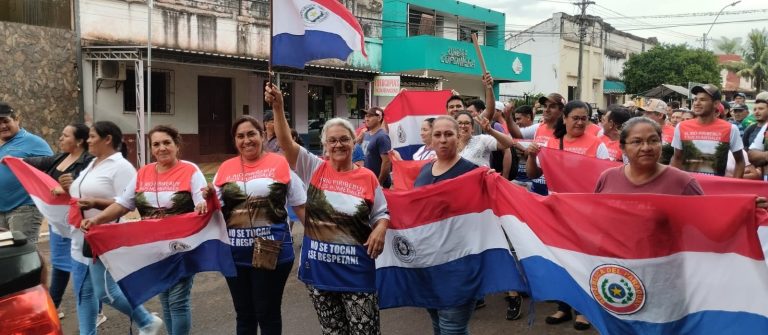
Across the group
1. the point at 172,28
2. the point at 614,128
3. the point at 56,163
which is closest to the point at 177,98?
the point at 172,28

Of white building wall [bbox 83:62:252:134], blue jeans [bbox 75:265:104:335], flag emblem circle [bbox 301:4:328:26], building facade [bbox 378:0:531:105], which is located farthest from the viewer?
building facade [bbox 378:0:531:105]

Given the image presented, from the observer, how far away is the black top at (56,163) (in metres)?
4.85

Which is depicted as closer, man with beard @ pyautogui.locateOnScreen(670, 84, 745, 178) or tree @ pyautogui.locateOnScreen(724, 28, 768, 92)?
man with beard @ pyautogui.locateOnScreen(670, 84, 745, 178)

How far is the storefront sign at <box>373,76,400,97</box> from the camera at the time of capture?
69.5 feet

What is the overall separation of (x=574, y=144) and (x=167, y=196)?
136 inches

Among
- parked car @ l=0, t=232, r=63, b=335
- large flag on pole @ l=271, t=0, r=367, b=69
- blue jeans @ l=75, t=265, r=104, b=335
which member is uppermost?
large flag on pole @ l=271, t=0, r=367, b=69

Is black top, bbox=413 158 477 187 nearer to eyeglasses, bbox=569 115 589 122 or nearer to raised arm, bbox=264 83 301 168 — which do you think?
raised arm, bbox=264 83 301 168

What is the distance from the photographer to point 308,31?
→ 14.1ft

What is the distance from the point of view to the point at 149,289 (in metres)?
4.12

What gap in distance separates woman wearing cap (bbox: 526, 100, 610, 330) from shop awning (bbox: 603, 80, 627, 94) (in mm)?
41568

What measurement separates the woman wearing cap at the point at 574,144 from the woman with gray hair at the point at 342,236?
2.10 m

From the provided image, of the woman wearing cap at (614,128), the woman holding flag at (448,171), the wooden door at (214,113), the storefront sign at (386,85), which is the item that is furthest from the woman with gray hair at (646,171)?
the storefront sign at (386,85)

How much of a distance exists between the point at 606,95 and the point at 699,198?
44.8m

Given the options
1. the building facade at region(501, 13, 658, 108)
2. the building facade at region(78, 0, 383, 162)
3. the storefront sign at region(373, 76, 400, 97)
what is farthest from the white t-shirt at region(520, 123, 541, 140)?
the building facade at region(501, 13, 658, 108)
